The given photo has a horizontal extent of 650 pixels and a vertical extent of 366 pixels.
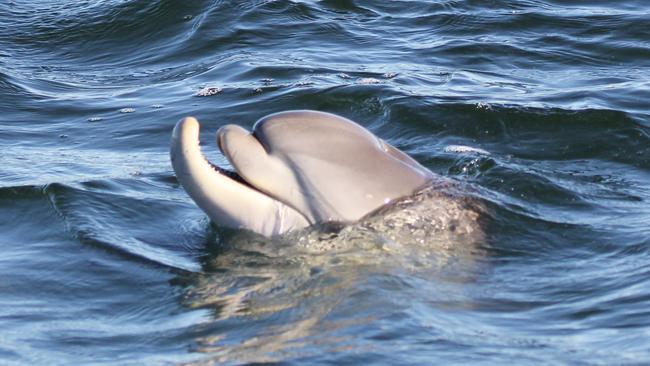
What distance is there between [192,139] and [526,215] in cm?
230

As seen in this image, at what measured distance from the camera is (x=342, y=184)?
7262 mm

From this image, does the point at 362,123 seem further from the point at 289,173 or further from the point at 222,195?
the point at 222,195

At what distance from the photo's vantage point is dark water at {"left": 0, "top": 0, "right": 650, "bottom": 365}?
621 centimetres

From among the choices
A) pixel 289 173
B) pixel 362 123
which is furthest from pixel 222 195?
pixel 362 123

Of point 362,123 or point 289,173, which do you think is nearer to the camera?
point 289,173

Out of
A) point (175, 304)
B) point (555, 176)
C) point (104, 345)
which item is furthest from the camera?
point (555, 176)

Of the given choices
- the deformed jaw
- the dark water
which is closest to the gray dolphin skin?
the deformed jaw

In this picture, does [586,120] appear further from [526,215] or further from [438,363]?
[438,363]

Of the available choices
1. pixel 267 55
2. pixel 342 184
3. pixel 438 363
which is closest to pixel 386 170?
pixel 342 184

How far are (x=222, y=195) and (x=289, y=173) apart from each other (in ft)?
1.21

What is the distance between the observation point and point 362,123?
11141 millimetres

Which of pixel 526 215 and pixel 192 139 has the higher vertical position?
pixel 192 139

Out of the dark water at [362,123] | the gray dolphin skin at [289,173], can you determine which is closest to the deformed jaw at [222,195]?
the gray dolphin skin at [289,173]

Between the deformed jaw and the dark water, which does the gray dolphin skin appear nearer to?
the deformed jaw
